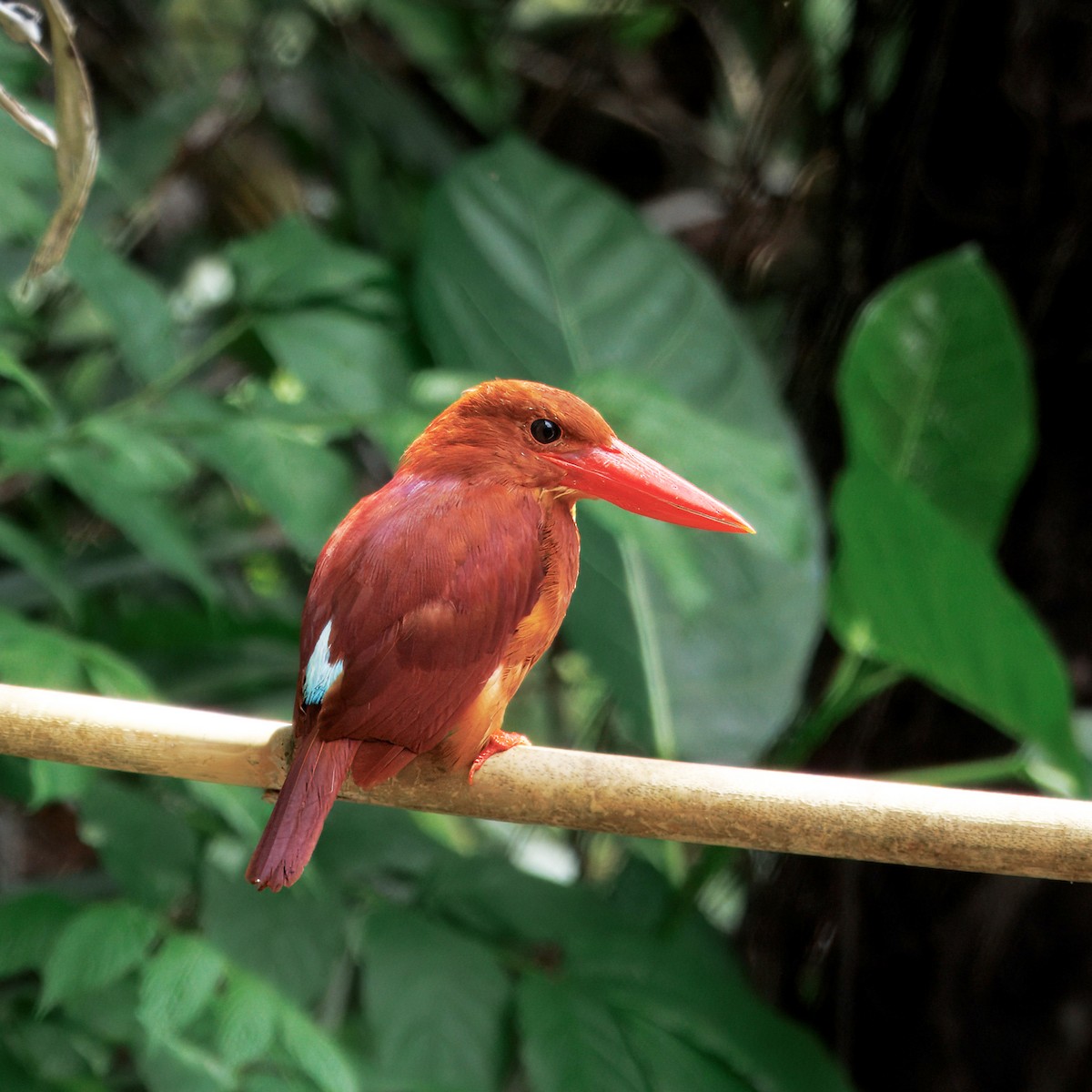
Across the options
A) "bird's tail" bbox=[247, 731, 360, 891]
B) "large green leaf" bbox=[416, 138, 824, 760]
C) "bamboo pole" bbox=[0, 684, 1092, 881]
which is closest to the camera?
"bird's tail" bbox=[247, 731, 360, 891]

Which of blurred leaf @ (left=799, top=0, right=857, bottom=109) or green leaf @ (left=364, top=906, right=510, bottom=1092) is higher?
blurred leaf @ (left=799, top=0, right=857, bottom=109)

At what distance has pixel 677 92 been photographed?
2.88m

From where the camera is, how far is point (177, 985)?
112 centimetres

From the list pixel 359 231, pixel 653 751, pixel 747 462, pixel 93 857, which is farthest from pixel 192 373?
pixel 747 462

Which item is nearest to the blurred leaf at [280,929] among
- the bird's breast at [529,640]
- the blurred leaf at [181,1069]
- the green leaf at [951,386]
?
the blurred leaf at [181,1069]

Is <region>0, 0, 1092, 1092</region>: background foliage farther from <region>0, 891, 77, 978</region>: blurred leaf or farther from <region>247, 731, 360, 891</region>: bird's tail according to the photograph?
<region>247, 731, 360, 891</region>: bird's tail

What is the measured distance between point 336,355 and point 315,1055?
90 centimetres

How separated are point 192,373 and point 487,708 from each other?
151 centimetres

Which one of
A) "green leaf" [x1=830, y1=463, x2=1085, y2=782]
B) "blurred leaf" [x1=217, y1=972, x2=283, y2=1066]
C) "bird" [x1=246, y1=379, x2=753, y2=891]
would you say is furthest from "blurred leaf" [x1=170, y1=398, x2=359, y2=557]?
"green leaf" [x1=830, y1=463, x2=1085, y2=782]

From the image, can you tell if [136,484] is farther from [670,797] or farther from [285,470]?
[670,797]

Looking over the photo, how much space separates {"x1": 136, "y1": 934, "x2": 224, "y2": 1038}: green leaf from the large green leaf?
0.86 meters

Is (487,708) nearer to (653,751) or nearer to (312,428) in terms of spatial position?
(312,428)

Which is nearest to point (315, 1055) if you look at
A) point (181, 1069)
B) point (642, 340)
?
point (181, 1069)

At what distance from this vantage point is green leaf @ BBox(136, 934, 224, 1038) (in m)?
1.10
